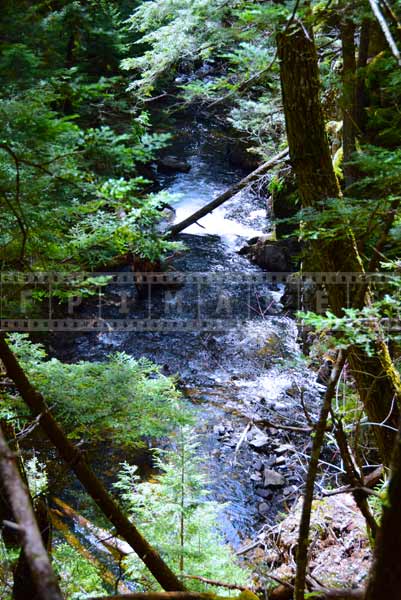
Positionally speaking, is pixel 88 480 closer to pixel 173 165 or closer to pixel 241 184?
pixel 241 184

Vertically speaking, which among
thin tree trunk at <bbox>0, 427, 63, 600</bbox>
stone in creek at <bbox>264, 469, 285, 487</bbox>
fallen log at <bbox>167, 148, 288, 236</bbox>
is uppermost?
fallen log at <bbox>167, 148, 288, 236</bbox>

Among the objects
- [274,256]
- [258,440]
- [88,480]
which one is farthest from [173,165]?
[88,480]

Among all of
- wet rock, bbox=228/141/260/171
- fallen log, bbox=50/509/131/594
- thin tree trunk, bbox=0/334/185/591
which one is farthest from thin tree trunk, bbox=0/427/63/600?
wet rock, bbox=228/141/260/171

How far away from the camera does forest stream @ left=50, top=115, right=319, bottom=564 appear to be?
6488 millimetres

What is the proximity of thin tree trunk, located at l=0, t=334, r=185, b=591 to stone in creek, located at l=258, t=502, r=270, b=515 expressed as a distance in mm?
2983

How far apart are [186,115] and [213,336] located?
13431mm

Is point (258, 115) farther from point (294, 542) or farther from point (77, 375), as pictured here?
point (294, 542)

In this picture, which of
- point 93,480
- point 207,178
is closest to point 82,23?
point 93,480

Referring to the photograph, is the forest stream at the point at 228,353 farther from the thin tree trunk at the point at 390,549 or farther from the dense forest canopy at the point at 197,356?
the thin tree trunk at the point at 390,549

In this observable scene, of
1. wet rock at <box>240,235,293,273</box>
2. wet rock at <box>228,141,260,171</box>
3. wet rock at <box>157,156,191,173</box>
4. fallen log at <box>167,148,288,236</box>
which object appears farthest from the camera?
wet rock at <box>157,156,191,173</box>

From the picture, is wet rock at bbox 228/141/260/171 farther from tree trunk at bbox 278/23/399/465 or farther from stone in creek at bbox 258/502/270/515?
tree trunk at bbox 278/23/399/465

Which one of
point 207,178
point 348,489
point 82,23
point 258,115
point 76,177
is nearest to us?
point 348,489

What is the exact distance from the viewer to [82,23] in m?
6.01

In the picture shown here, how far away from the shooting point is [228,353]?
30.8 ft
